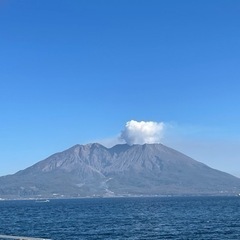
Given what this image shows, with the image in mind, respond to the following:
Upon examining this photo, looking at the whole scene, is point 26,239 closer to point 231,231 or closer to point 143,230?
point 143,230

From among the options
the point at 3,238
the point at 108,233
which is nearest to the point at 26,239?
the point at 3,238

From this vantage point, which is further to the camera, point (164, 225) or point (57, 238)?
point (164, 225)

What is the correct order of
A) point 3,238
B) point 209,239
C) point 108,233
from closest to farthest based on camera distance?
point 3,238, point 209,239, point 108,233

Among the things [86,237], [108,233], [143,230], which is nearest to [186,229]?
[143,230]

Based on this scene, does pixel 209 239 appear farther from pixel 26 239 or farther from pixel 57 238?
pixel 26 239

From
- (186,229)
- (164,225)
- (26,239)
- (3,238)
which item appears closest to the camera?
(26,239)

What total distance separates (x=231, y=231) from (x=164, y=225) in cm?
1942

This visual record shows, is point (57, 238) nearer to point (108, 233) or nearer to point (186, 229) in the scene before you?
point (108, 233)

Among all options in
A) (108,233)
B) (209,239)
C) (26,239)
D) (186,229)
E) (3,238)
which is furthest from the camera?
(186,229)

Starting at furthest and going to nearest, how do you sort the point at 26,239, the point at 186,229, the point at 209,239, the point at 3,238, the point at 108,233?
the point at 186,229 → the point at 108,233 → the point at 209,239 → the point at 3,238 → the point at 26,239

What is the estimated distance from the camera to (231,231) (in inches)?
3816

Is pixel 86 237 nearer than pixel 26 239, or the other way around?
pixel 26 239

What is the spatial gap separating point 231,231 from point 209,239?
14.2 meters

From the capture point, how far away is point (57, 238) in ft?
283
